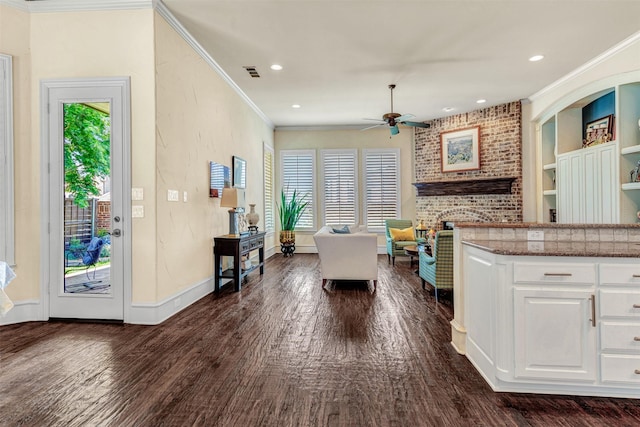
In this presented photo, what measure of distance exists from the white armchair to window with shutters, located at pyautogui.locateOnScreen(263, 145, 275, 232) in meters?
2.96

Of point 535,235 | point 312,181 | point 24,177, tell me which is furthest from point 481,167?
point 24,177

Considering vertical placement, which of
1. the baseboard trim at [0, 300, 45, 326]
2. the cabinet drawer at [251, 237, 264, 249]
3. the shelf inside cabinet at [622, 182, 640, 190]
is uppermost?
the shelf inside cabinet at [622, 182, 640, 190]

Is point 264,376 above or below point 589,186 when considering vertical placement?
below

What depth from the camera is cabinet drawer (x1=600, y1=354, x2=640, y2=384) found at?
200cm

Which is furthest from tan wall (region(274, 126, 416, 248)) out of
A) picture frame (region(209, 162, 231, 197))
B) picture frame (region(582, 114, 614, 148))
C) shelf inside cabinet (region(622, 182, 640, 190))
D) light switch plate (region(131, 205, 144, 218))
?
light switch plate (region(131, 205, 144, 218))

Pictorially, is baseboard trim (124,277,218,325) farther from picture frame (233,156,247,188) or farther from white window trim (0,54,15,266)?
picture frame (233,156,247,188)

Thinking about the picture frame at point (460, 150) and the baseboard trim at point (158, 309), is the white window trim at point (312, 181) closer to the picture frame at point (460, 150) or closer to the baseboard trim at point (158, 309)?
the picture frame at point (460, 150)

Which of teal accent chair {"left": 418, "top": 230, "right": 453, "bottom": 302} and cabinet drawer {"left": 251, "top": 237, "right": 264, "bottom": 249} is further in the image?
cabinet drawer {"left": 251, "top": 237, "right": 264, "bottom": 249}

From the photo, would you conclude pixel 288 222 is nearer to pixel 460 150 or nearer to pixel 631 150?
pixel 460 150

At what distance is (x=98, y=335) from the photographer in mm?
3053

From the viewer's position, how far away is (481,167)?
7.09m

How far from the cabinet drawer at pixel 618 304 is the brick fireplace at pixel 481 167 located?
515 centimetres

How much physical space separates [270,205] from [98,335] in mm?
5184

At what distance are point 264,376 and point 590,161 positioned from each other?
17.8ft
